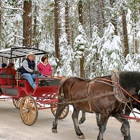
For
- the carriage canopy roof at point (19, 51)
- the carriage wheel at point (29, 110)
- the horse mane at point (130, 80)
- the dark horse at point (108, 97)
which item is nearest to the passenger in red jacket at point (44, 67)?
the carriage canopy roof at point (19, 51)

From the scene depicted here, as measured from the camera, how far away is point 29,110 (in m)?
7.02

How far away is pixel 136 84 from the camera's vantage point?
4883 millimetres

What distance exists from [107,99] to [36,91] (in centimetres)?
316

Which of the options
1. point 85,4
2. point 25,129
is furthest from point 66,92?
point 85,4

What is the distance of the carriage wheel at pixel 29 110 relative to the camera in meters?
6.84

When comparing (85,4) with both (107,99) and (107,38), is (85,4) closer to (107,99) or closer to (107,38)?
(107,38)

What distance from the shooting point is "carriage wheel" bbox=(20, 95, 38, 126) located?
684cm

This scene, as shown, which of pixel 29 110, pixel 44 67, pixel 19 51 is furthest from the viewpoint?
pixel 19 51

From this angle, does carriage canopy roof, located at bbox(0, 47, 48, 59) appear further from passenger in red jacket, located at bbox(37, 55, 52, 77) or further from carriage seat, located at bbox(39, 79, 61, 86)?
carriage seat, located at bbox(39, 79, 61, 86)

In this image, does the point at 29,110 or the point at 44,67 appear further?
the point at 44,67

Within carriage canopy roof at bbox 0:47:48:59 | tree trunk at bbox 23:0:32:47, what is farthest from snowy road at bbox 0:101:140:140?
tree trunk at bbox 23:0:32:47

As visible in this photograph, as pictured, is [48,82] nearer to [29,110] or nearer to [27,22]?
[29,110]

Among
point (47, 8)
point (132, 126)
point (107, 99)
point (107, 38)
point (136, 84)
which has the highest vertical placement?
point (47, 8)

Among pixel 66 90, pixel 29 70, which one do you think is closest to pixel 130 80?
pixel 66 90
